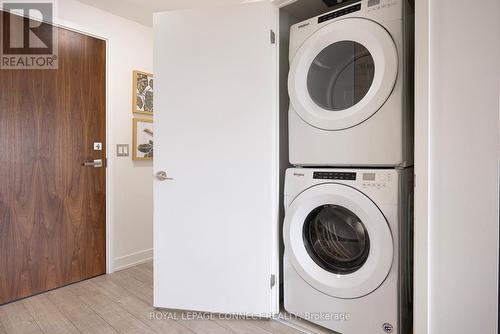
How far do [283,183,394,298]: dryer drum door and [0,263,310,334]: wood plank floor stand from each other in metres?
0.40

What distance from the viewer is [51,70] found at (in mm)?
2125

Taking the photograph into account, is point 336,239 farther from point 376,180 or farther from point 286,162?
point 286,162

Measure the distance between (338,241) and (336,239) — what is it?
1 centimetres

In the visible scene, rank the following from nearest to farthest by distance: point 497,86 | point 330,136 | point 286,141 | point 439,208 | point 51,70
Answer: point 497,86, point 439,208, point 330,136, point 286,141, point 51,70

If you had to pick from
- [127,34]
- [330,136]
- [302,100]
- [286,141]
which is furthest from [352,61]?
[127,34]

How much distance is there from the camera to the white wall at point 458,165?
40.3 inches

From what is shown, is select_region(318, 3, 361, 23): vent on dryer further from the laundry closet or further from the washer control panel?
the washer control panel

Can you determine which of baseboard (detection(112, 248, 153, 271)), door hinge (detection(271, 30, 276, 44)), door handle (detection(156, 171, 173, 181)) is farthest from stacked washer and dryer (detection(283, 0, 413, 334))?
baseboard (detection(112, 248, 153, 271))

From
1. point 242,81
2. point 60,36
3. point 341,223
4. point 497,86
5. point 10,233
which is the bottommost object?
point 10,233

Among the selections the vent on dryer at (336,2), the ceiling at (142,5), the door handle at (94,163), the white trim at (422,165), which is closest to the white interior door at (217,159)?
the vent on dryer at (336,2)

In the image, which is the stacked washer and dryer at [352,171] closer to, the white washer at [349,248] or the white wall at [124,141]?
the white washer at [349,248]

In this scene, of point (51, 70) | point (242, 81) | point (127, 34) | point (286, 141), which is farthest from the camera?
point (127, 34)

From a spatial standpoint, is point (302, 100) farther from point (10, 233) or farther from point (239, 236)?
point (10, 233)

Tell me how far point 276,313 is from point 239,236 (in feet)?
1.73
